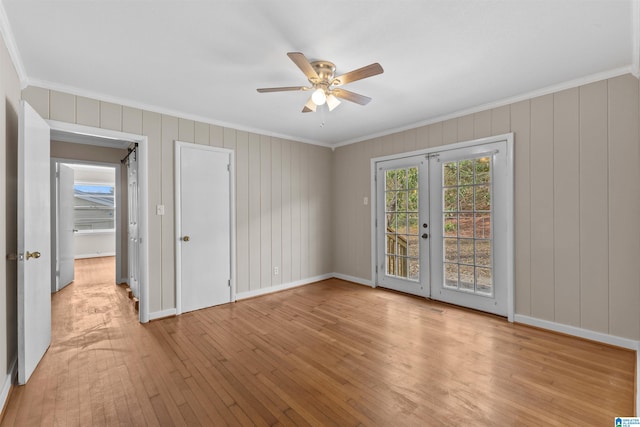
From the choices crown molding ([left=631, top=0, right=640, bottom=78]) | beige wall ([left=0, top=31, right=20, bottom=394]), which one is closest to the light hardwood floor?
beige wall ([left=0, top=31, right=20, bottom=394])

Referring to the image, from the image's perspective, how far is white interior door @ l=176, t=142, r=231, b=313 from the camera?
12.1ft

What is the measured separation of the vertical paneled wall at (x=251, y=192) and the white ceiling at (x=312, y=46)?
0.80 feet

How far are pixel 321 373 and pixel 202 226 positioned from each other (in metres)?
2.50

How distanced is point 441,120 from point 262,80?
247 centimetres

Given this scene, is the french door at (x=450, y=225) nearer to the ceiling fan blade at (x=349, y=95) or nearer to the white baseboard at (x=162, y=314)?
the ceiling fan blade at (x=349, y=95)

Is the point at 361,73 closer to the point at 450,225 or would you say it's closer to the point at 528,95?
the point at 528,95

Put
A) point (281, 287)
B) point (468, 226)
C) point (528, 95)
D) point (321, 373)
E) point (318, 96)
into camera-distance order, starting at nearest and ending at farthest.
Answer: point (321, 373)
point (318, 96)
point (528, 95)
point (468, 226)
point (281, 287)

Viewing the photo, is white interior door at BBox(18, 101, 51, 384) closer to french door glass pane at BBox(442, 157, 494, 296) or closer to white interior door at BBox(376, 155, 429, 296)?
white interior door at BBox(376, 155, 429, 296)

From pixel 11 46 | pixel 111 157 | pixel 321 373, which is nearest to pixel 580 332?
pixel 321 373

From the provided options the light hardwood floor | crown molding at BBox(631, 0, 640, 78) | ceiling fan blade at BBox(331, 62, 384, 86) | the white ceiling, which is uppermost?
the white ceiling

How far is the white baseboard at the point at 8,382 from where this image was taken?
189cm

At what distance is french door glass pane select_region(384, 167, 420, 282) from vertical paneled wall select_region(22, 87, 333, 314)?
1.26 meters

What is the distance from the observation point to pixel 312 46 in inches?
86.1

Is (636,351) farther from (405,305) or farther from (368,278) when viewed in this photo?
(368,278)
